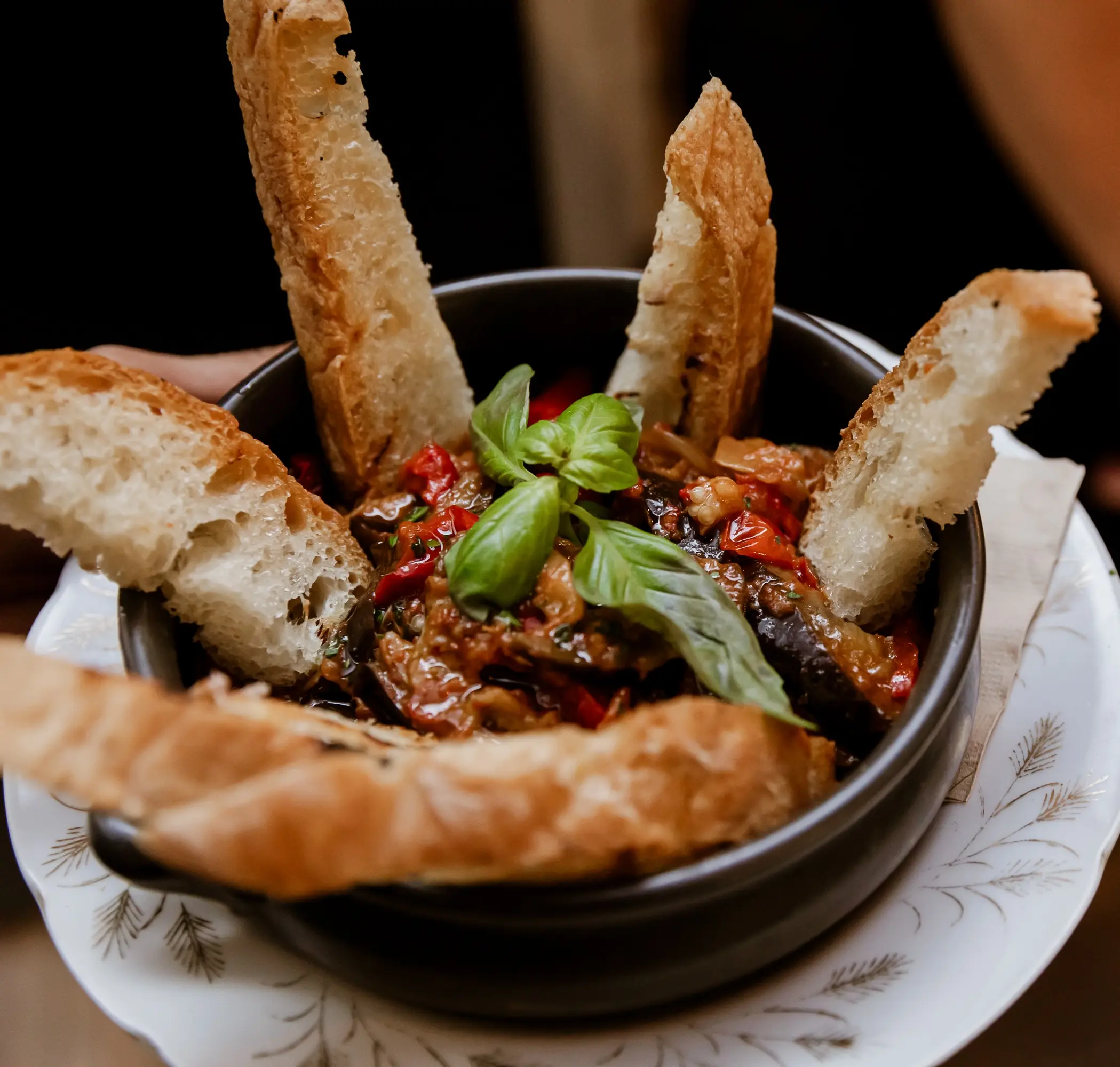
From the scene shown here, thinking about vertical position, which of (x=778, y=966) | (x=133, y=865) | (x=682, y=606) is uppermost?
(x=682, y=606)

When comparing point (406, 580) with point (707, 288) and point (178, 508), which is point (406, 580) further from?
point (707, 288)

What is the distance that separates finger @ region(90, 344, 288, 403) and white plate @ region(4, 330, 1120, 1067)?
110cm

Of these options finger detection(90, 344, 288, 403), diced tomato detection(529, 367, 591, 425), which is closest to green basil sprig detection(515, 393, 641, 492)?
diced tomato detection(529, 367, 591, 425)

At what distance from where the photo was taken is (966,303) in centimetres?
143

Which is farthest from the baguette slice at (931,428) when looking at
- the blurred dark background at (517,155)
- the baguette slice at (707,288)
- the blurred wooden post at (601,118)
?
the blurred wooden post at (601,118)

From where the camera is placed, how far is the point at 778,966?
1461mm

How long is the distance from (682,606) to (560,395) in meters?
0.87

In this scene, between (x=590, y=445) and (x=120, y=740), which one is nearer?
(x=120, y=740)

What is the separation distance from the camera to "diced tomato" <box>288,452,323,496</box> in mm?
2107

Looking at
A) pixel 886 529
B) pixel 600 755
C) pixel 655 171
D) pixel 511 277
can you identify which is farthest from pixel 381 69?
pixel 600 755

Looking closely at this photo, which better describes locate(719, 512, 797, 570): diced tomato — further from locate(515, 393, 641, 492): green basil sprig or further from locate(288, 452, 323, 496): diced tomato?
locate(288, 452, 323, 496): diced tomato

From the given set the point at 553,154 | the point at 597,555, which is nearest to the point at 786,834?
the point at 597,555

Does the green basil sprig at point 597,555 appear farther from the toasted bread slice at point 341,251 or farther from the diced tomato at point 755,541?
the toasted bread slice at point 341,251

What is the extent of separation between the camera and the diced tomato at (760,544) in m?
1.74
